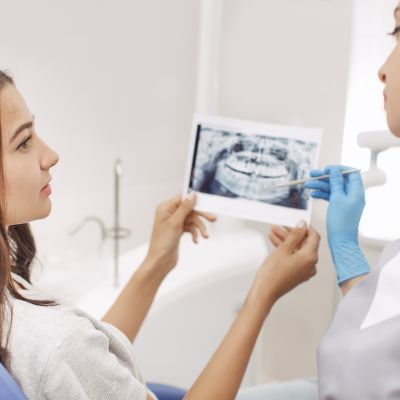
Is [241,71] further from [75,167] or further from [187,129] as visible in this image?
[75,167]

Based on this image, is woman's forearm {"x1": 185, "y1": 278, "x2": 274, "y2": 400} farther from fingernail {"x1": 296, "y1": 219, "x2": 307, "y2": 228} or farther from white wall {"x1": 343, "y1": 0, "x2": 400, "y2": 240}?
white wall {"x1": 343, "y1": 0, "x2": 400, "y2": 240}

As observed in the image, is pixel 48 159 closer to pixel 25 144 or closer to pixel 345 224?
pixel 25 144

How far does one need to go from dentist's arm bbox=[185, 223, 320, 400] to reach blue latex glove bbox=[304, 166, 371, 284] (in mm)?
93

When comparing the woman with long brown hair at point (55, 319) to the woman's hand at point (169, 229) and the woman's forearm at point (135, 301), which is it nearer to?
the woman's forearm at point (135, 301)

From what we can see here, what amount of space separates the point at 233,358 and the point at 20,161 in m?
0.49

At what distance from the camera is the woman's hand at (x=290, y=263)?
1.01 meters

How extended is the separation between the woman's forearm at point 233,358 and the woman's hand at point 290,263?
0.03 meters

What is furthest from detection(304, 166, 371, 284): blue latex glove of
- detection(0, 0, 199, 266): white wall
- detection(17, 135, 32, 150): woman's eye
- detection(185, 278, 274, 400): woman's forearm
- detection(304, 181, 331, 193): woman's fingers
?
detection(0, 0, 199, 266): white wall

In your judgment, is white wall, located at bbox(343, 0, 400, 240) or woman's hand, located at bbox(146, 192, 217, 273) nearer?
woman's hand, located at bbox(146, 192, 217, 273)

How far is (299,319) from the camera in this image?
5.57ft

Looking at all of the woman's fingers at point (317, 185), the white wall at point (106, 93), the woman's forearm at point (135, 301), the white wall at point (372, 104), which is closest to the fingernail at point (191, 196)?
the woman's forearm at point (135, 301)

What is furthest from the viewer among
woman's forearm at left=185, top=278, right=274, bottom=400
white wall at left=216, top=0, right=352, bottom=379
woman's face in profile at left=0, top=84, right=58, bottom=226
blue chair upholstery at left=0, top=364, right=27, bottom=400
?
white wall at left=216, top=0, right=352, bottom=379

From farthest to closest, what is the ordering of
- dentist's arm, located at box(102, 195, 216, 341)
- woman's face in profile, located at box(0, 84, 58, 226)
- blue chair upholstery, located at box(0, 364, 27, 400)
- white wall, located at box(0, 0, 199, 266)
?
white wall, located at box(0, 0, 199, 266), dentist's arm, located at box(102, 195, 216, 341), woman's face in profile, located at box(0, 84, 58, 226), blue chair upholstery, located at box(0, 364, 27, 400)

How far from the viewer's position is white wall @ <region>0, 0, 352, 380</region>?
5.03ft
